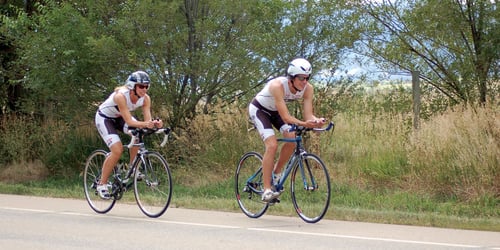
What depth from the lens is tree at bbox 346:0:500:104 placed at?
1634cm

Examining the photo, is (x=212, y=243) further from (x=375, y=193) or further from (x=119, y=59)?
(x=119, y=59)

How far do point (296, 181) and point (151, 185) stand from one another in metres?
2.01

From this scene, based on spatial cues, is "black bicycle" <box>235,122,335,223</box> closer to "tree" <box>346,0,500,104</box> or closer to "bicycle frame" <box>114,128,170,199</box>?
"bicycle frame" <box>114,128,170,199</box>

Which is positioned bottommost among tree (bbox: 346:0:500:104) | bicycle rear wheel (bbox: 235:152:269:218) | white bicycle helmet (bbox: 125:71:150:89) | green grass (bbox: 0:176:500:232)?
green grass (bbox: 0:176:500:232)

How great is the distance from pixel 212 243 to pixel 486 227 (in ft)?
11.5

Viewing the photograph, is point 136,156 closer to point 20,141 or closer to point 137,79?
point 137,79

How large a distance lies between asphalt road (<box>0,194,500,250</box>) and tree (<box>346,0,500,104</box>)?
20.3 ft

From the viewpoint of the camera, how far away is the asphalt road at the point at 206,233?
9289 mm

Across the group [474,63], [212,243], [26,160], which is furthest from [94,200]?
[26,160]

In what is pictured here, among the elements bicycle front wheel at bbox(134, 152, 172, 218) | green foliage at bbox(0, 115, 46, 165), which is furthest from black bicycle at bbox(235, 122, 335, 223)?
green foliage at bbox(0, 115, 46, 165)

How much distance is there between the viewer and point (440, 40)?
680 inches

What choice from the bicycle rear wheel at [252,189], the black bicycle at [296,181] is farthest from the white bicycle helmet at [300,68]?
the bicycle rear wheel at [252,189]

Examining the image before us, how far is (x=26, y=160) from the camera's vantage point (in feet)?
71.1

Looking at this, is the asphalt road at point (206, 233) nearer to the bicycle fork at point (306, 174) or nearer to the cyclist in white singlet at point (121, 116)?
the bicycle fork at point (306, 174)
